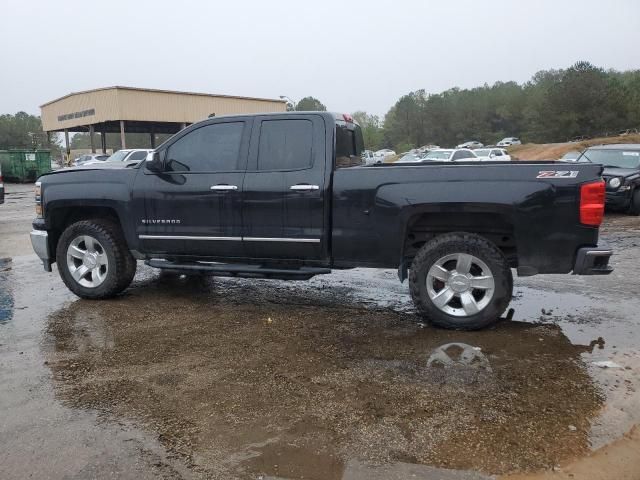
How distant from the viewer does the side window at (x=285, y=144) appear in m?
5.33

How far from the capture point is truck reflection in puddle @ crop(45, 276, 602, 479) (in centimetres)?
296

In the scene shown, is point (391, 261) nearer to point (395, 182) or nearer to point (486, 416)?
point (395, 182)

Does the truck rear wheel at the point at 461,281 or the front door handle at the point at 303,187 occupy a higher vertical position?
the front door handle at the point at 303,187

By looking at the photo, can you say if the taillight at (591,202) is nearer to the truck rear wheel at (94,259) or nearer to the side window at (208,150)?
the side window at (208,150)

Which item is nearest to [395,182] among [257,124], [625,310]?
[257,124]

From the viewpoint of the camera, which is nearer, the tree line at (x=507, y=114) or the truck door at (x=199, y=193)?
the truck door at (x=199, y=193)

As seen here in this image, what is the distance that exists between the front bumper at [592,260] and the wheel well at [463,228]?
1.85 ft

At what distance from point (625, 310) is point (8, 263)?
8555 millimetres

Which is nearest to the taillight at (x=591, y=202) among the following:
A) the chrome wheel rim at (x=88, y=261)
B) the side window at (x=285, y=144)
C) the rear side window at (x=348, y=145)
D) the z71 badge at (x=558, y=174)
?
the z71 badge at (x=558, y=174)

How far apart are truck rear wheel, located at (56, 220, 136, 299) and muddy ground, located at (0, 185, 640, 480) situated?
184 millimetres

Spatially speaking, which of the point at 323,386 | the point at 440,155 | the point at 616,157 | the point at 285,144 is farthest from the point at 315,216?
the point at 440,155

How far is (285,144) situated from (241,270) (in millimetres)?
1350

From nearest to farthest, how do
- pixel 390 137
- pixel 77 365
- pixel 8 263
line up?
1. pixel 77 365
2. pixel 8 263
3. pixel 390 137

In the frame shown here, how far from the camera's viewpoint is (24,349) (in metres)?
4.62
